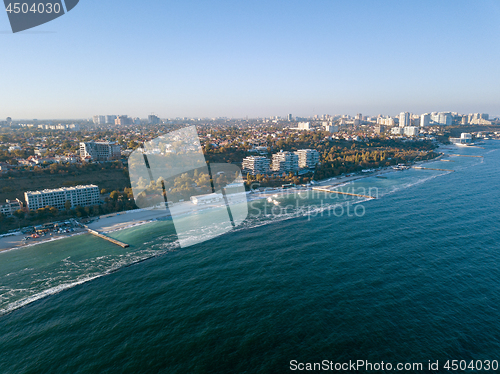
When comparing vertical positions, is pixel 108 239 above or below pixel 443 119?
above

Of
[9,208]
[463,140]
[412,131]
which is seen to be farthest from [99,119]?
[463,140]

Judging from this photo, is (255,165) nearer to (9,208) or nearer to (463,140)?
(9,208)

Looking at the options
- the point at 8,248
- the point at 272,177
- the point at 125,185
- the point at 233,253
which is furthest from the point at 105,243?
the point at 272,177

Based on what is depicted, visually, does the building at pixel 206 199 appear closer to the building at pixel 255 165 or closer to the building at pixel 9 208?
the building at pixel 255 165

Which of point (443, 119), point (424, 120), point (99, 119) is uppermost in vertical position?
point (99, 119)

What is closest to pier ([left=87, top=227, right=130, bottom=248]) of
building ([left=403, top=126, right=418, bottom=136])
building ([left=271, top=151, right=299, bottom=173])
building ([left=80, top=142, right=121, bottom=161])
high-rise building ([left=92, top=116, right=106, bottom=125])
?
building ([left=80, top=142, right=121, bottom=161])

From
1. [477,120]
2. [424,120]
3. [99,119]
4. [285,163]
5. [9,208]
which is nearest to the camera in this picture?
[9,208]

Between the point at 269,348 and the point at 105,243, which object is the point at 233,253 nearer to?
the point at 269,348

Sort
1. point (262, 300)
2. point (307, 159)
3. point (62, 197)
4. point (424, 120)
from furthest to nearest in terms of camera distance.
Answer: point (424, 120) < point (307, 159) < point (62, 197) < point (262, 300)
